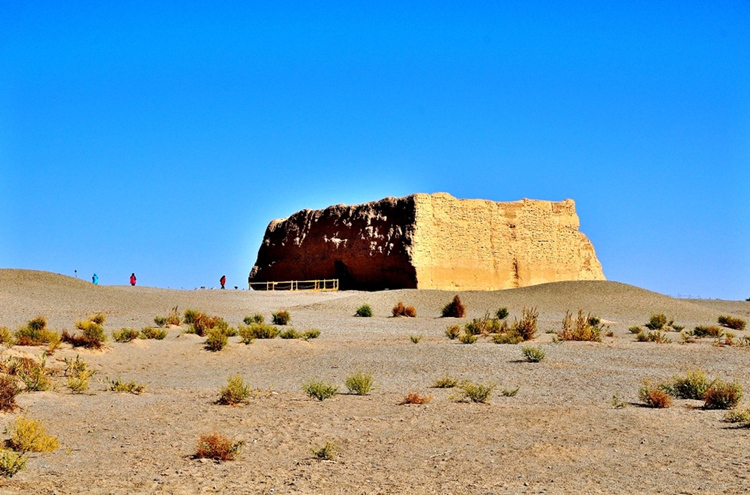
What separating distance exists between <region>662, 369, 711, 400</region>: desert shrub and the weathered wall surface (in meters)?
28.4

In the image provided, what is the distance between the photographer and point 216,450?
25.7 feet

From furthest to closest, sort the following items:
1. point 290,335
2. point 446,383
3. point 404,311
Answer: point 404,311 < point 290,335 < point 446,383

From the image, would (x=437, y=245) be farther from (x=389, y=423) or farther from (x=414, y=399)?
(x=389, y=423)

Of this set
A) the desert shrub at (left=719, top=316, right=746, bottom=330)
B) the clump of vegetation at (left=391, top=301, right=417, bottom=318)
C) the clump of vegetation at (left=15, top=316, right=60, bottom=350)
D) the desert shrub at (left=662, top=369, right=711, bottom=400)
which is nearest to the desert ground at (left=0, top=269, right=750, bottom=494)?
the clump of vegetation at (left=15, top=316, right=60, bottom=350)

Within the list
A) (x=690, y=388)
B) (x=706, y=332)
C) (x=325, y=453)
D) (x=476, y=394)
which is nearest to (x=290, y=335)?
(x=476, y=394)

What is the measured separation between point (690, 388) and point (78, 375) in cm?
1043

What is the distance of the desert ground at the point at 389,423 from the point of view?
7175 millimetres

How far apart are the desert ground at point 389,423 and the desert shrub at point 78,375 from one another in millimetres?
178

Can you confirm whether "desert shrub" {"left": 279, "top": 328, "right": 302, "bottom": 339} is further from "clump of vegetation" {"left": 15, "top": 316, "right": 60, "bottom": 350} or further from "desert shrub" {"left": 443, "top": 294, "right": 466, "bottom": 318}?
"desert shrub" {"left": 443, "top": 294, "right": 466, "bottom": 318}

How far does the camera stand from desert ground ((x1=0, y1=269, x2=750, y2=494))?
7.18m

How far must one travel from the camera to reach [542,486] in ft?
22.9

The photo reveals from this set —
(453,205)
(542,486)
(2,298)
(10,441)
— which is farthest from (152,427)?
(453,205)

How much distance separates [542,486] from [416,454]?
5.49 ft

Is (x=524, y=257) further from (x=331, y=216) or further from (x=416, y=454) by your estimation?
(x=416, y=454)
